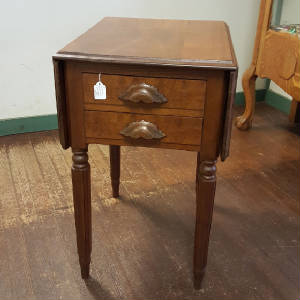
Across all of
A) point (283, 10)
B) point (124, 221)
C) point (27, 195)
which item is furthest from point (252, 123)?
point (27, 195)

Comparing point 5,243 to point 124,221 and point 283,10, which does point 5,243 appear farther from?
point 283,10

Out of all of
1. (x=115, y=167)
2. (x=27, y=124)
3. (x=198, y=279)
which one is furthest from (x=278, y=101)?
(x=198, y=279)

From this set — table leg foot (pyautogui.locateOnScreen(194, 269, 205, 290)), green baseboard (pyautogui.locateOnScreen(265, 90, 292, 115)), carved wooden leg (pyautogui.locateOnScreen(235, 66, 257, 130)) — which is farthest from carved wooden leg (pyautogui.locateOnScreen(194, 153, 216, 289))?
green baseboard (pyautogui.locateOnScreen(265, 90, 292, 115))

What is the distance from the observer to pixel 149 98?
905 millimetres

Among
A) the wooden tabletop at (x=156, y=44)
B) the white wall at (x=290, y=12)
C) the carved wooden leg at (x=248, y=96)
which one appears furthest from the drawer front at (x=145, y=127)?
the white wall at (x=290, y=12)

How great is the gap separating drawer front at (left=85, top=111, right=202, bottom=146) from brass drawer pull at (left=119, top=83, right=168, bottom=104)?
0.16ft

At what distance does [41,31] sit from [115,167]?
101 cm

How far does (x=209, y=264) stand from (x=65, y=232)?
1.83 feet

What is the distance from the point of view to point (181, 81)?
0.90 metres

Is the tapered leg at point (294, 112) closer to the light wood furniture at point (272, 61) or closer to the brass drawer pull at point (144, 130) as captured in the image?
the light wood furniture at point (272, 61)

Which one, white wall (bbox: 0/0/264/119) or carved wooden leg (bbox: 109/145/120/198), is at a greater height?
white wall (bbox: 0/0/264/119)

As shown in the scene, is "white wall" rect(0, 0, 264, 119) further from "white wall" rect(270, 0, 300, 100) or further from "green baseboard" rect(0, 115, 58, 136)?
"white wall" rect(270, 0, 300, 100)

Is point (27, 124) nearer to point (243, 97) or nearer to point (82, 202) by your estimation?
point (82, 202)

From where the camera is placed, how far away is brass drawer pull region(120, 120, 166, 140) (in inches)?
37.4
